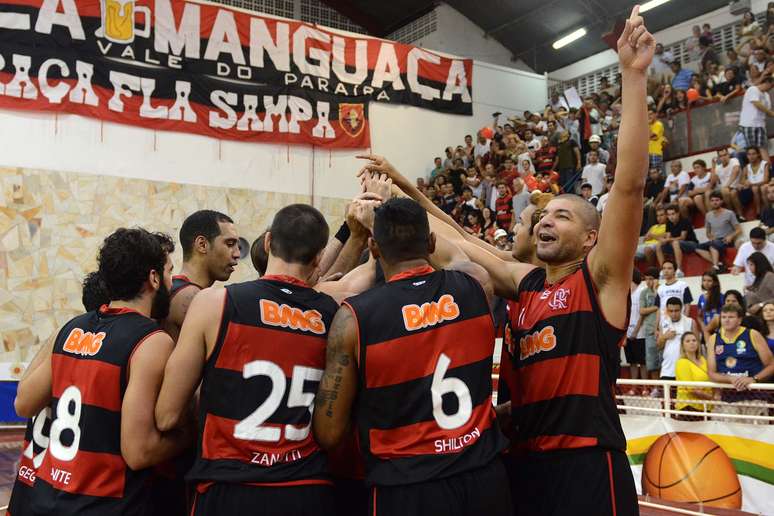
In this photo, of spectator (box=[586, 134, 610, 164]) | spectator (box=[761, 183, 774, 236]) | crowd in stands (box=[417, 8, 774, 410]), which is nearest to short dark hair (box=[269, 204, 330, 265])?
crowd in stands (box=[417, 8, 774, 410])

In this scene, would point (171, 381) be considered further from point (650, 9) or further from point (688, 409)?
point (650, 9)

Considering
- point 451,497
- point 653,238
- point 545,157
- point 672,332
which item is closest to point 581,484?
point 451,497

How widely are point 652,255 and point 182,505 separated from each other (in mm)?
9974

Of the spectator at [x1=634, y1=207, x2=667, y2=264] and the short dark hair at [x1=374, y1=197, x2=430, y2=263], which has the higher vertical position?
the spectator at [x1=634, y1=207, x2=667, y2=264]

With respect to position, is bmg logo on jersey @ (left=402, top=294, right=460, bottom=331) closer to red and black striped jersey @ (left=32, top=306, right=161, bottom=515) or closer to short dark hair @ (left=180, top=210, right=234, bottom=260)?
red and black striped jersey @ (left=32, top=306, right=161, bottom=515)

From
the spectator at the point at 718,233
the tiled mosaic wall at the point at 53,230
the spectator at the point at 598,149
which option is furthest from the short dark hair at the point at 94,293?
the spectator at the point at 598,149

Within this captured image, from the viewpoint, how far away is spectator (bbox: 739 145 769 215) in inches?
434

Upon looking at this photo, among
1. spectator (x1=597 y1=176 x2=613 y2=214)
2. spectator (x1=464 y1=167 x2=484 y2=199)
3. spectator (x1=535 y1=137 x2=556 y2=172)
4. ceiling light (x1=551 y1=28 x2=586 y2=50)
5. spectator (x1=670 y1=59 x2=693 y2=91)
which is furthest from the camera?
ceiling light (x1=551 y1=28 x2=586 y2=50)

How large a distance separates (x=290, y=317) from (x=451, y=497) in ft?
2.96

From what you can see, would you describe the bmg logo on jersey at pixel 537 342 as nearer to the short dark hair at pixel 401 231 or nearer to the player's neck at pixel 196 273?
the short dark hair at pixel 401 231

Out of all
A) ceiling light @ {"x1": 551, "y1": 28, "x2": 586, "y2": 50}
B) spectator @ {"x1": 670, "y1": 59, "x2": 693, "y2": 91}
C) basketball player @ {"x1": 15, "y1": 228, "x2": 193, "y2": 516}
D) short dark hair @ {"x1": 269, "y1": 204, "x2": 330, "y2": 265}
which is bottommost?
basketball player @ {"x1": 15, "y1": 228, "x2": 193, "y2": 516}

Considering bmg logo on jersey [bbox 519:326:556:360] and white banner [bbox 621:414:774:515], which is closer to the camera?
bmg logo on jersey [bbox 519:326:556:360]

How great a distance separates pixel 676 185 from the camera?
12.5m

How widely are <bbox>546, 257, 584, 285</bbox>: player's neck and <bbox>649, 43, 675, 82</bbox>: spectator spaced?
14812mm
